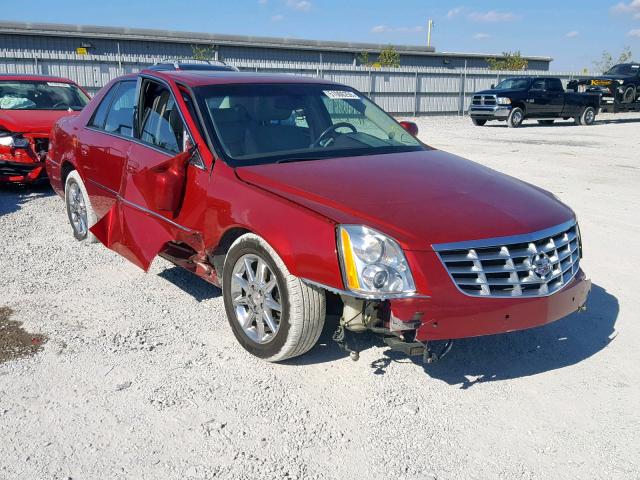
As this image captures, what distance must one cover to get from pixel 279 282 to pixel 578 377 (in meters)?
1.83

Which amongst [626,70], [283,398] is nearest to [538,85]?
[626,70]

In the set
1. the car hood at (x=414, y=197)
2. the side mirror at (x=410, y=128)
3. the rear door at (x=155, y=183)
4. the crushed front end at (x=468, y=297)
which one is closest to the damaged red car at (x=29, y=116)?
the rear door at (x=155, y=183)

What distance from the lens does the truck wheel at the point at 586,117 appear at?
24.7 metres

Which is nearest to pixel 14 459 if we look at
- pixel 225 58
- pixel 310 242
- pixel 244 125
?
pixel 310 242

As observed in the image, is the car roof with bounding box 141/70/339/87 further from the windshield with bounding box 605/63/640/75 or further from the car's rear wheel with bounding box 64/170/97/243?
the windshield with bounding box 605/63/640/75

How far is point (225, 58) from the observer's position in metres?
29.9

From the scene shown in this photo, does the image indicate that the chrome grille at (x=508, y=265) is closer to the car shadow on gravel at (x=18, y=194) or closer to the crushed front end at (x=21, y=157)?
the car shadow on gravel at (x=18, y=194)

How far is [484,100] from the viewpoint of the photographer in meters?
23.3

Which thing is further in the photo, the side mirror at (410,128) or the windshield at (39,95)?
the windshield at (39,95)

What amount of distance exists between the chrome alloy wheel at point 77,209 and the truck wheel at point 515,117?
18.9 meters

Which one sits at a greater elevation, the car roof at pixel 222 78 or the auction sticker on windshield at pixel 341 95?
the car roof at pixel 222 78

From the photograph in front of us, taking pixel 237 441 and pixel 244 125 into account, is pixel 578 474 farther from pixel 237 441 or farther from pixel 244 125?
pixel 244 125

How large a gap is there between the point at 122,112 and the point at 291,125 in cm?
176

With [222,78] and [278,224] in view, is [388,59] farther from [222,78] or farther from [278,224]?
[278,224]
